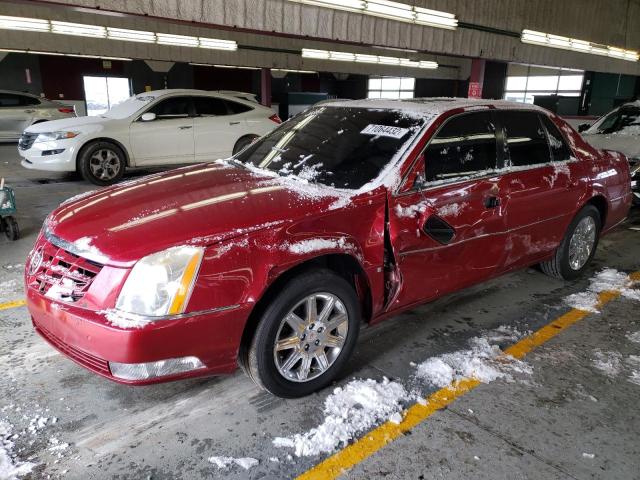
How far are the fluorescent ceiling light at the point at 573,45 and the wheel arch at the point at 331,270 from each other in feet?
39.4

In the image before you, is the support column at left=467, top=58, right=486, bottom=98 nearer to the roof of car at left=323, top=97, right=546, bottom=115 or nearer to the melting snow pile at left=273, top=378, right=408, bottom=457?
the roof of car at left=323, top=97, right=546, bottom=115

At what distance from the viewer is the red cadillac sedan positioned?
2.16 metres

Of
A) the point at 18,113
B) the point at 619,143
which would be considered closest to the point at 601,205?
the point at 619,143

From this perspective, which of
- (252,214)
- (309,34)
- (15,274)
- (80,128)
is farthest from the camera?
(309,34)

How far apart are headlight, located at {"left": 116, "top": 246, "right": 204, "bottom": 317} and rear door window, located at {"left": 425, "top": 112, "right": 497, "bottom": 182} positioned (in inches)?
61.5

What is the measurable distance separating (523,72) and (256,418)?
3048cm

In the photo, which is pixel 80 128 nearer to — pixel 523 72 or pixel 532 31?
pixel 532 31

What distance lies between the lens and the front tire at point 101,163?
782 centimetres

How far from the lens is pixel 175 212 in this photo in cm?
248

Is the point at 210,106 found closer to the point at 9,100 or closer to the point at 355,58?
the point at 9,100

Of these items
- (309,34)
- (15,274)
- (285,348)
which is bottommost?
(15,274)

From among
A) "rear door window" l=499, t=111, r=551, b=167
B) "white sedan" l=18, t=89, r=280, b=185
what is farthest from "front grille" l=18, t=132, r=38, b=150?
"rear door window" l=499, t=111, r=551, b=167

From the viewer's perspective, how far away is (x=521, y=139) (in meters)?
3.61

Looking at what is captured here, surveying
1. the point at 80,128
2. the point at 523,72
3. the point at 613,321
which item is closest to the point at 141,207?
the point at 613,321
